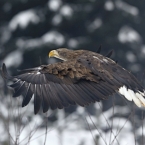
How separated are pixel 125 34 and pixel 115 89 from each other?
1537 cm

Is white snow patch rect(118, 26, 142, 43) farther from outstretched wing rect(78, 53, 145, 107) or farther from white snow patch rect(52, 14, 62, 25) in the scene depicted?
outstretched wing rect(78, 53, 145, 107)

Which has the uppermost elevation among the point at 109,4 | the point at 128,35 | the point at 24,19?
the point at 109,4

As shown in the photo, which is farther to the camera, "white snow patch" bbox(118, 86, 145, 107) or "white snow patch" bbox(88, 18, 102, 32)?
"white snow patch" bbox(88, 18, 102, 32)

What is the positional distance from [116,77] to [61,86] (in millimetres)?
667

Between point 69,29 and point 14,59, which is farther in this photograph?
point 69,29

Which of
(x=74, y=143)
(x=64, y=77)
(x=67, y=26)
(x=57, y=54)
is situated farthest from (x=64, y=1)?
(x=64, y=77)

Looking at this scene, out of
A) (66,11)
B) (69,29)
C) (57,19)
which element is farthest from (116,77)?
(69,29)

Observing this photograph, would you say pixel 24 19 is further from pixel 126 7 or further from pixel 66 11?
pixel 126 7

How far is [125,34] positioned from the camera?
23.1 metres

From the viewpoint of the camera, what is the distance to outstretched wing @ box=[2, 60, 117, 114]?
7.54m

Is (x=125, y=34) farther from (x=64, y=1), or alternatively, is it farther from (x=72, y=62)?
(x=72, y=62)

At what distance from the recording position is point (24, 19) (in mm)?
22688

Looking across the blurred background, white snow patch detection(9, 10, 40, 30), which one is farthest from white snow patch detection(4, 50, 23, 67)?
white snow patch detection(9, 10, 40, 30)

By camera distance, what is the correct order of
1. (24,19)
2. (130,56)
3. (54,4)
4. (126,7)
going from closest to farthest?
(24,19)
(54,4)
(126,7)
(130,56)
